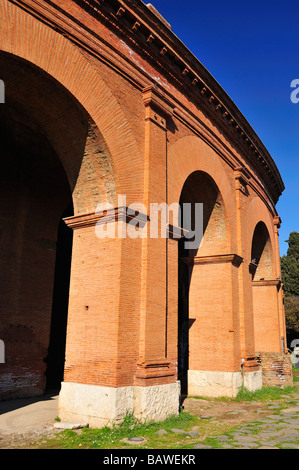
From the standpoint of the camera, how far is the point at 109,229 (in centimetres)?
727

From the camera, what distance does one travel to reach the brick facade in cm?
673

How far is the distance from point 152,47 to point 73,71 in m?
2.72

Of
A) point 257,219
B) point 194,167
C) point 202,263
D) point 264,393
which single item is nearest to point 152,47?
point 194,167

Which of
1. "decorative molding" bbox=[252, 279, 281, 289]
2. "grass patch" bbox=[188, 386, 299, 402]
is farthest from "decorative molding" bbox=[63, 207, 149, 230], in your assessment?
"decorative molding" bbox=[252, 279, 281, 289]

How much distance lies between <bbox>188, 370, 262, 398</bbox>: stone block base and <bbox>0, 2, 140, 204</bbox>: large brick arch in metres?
5.87

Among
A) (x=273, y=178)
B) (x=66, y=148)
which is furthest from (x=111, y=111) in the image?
(x=273, y=178)

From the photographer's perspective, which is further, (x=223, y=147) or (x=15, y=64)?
(x=223, y=147)

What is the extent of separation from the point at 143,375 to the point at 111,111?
4.79 meters

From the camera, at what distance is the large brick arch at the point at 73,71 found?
19.4ft

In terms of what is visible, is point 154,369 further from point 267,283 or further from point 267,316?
point 267,283

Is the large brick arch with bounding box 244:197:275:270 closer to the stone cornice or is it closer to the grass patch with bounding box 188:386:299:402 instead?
the stone cornice

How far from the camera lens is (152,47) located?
344 inches

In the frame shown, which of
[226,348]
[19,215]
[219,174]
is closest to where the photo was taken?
[19,215]
